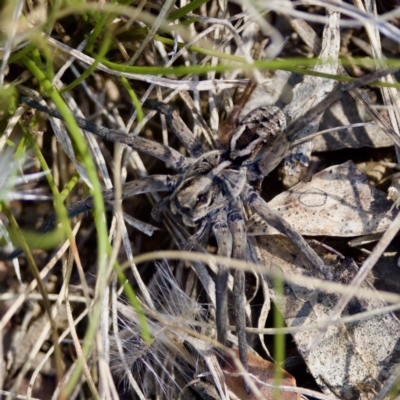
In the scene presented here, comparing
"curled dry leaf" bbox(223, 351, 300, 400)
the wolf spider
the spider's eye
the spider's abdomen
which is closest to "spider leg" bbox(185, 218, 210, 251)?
the wolf spider

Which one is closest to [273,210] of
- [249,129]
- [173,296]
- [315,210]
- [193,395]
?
[315,210]

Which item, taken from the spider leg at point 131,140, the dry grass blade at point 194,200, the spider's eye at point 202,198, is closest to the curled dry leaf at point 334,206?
the dry grass blade at point 194,200

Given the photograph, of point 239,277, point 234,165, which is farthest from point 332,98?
point 239,277

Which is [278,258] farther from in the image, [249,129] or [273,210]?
[249,129]

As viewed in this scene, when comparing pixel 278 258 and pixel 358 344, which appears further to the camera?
pixel 278 258

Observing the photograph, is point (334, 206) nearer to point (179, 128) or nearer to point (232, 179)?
point (232, 179)

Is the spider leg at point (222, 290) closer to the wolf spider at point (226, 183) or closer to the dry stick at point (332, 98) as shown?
the wolf spider at point (226, 183)

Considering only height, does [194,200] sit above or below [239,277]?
above
